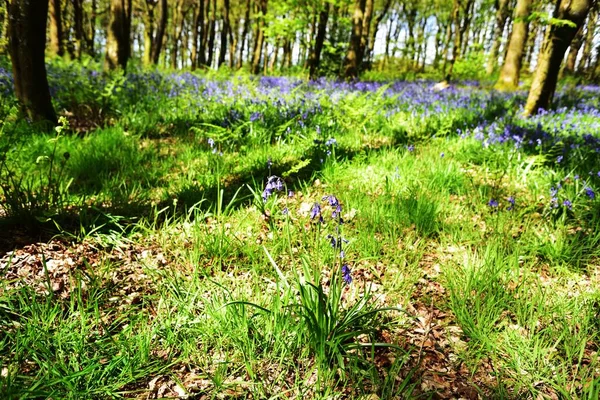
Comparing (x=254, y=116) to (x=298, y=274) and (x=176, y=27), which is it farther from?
(x=176, y=27)

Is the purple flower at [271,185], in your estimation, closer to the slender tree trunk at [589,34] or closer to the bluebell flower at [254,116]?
the bluebell flower at [254,116]

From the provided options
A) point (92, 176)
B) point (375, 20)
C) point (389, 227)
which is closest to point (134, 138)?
point (92, 176)

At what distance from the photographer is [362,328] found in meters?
1.94

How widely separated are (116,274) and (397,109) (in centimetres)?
659

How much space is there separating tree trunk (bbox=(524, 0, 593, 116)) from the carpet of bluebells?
2.87 m

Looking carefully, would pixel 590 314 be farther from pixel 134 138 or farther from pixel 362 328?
pixel 134 138

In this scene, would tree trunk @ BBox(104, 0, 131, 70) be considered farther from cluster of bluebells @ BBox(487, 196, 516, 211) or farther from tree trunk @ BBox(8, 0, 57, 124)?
cluster of bluebells @ BBox(487, 196, 516, 211)

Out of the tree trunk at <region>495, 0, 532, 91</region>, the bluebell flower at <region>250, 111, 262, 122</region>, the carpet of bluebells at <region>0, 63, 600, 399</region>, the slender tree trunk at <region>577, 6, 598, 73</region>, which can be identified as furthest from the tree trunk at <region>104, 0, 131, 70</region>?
the tree trunk at <region>495, 0, 532, 91</region>

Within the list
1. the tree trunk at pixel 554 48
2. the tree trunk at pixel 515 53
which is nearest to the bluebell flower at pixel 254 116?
the tree trunk at pixel 554 48

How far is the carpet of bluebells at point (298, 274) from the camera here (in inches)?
69.2

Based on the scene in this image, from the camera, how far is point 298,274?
2459 mm

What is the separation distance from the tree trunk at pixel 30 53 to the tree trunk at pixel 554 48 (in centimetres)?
818

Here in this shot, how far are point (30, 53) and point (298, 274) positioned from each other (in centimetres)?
437

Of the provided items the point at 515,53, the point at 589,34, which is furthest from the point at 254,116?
the point at 589,34
